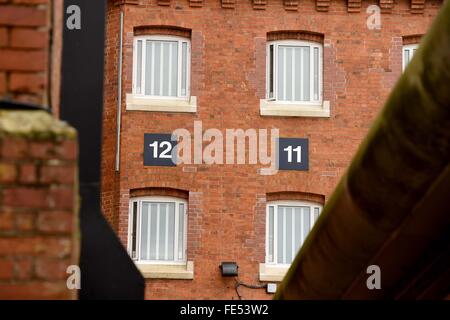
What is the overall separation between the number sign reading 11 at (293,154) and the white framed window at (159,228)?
7.11ft

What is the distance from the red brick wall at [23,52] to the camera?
444 centimetres

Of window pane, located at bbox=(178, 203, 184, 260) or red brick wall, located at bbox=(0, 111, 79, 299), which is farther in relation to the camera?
window pane, located at bbox=(178, 203, 184, 260)

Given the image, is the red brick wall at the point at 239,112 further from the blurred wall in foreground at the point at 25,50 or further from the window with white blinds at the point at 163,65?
the blurred wall in foreground at the point at 25,50

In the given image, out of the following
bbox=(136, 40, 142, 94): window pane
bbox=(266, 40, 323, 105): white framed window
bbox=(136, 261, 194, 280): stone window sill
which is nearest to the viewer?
bbox=(136, 261, 194, 280): stone window sill

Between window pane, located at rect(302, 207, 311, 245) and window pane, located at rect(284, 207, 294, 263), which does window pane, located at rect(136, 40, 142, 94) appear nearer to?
window pane, located at rect(284, 207, 294, 263)

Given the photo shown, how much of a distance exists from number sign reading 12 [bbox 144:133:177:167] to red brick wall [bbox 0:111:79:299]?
688 inches

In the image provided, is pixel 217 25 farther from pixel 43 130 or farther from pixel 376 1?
pixel 43 130

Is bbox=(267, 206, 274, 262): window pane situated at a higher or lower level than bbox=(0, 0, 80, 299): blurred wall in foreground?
lower

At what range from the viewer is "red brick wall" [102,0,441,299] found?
21.6m

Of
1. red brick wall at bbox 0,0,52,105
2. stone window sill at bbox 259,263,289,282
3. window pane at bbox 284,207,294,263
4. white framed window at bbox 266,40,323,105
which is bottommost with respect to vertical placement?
stone window sill at bbox 259,263,289,282

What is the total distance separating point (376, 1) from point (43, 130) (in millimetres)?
19304

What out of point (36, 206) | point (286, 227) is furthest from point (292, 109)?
point (36, 206)

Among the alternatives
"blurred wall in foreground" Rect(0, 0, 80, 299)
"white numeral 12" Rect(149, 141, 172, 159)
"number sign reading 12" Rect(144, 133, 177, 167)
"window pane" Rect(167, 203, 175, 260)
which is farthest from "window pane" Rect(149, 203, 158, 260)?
"blurred wall in foreground" Rect(0, 0, 80, 299)
